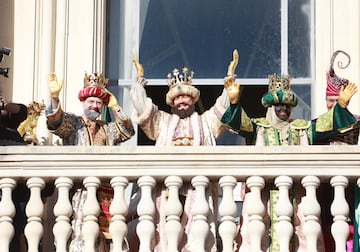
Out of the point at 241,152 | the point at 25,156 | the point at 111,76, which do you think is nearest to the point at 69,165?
the point at 25,156

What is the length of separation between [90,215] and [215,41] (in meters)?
2.89

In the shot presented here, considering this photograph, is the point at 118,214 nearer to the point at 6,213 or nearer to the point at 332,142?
the point at 6,213

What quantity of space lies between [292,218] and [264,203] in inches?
8.5

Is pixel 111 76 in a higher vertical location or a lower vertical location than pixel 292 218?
higher

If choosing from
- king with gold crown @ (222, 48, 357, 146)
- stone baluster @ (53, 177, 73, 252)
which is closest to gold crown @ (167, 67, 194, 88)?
king with gold crown @ (222, 48, 357, 146)

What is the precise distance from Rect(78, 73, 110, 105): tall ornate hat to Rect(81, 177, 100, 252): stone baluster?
3.36ft

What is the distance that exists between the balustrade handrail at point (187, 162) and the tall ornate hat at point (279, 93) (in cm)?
82

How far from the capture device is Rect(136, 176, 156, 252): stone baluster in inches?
490

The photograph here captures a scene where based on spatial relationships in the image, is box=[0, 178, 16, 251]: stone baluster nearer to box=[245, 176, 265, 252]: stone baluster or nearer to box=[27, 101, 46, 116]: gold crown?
box=[27, 101, 46, 116]: gold crown

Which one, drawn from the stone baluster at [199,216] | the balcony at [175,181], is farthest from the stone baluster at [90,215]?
the stone baluster at [199,216]

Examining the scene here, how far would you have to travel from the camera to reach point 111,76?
49.0ft

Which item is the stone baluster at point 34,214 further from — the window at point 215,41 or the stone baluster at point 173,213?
the window at point 215,41

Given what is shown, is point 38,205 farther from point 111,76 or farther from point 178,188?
point 111,76

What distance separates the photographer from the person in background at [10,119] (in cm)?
1328
